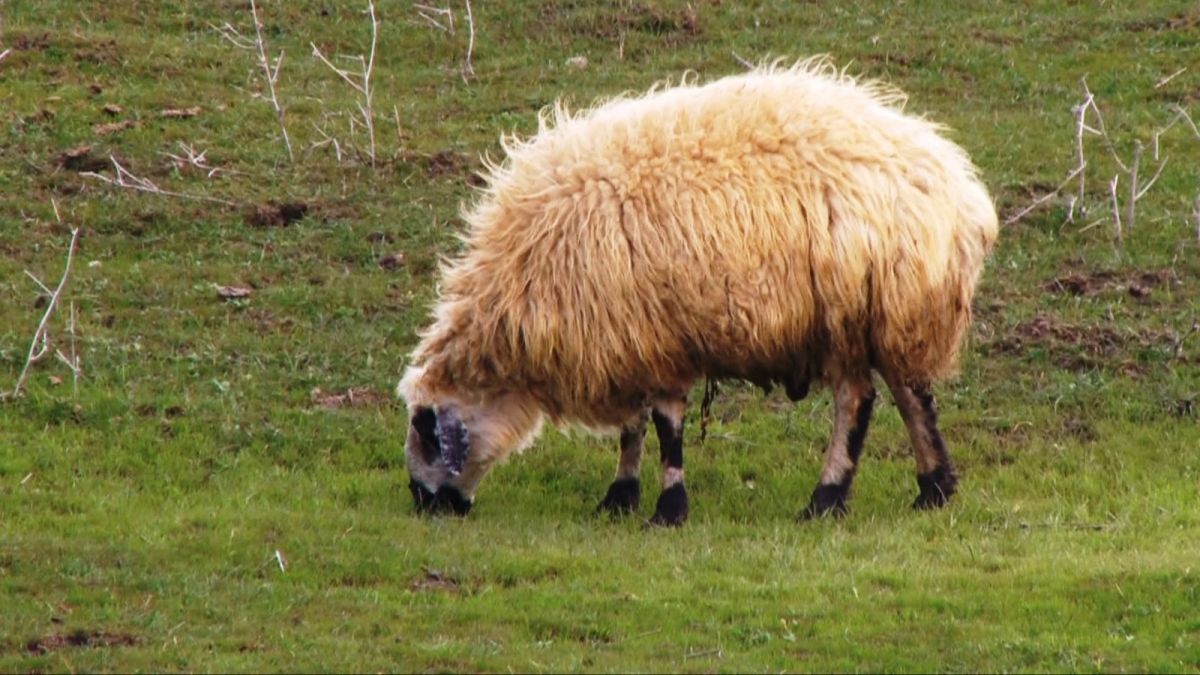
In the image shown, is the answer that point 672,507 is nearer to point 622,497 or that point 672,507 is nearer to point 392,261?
point 622,497

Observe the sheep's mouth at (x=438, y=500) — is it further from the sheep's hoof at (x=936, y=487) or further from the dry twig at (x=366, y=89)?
the dry twig at (x=366, y=89)

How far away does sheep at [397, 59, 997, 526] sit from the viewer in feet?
36.2

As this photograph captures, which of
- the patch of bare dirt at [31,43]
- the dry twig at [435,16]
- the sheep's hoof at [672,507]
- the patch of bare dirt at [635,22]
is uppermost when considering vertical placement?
the sheep's hoof at [672,507]

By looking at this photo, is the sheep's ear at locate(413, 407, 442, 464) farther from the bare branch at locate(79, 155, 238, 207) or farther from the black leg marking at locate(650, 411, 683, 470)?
the bare branch at locate(79, 155, 238, 207)

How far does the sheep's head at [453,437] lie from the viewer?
1184 cm

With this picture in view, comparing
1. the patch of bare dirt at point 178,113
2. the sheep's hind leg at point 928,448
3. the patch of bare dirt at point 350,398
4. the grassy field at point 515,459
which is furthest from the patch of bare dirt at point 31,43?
the sheep's hind leg at point 928,448

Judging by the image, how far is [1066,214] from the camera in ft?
55.4

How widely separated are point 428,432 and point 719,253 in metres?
2.29

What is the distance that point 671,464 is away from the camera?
38.2 ft

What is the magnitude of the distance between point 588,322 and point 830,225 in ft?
5.07

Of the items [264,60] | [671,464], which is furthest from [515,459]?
[264,60]

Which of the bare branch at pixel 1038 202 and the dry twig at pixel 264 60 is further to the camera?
the dry twig at pixel 264 60

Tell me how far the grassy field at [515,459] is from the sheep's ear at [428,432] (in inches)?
17.7

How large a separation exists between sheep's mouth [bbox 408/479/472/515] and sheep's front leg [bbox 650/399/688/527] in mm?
1262
